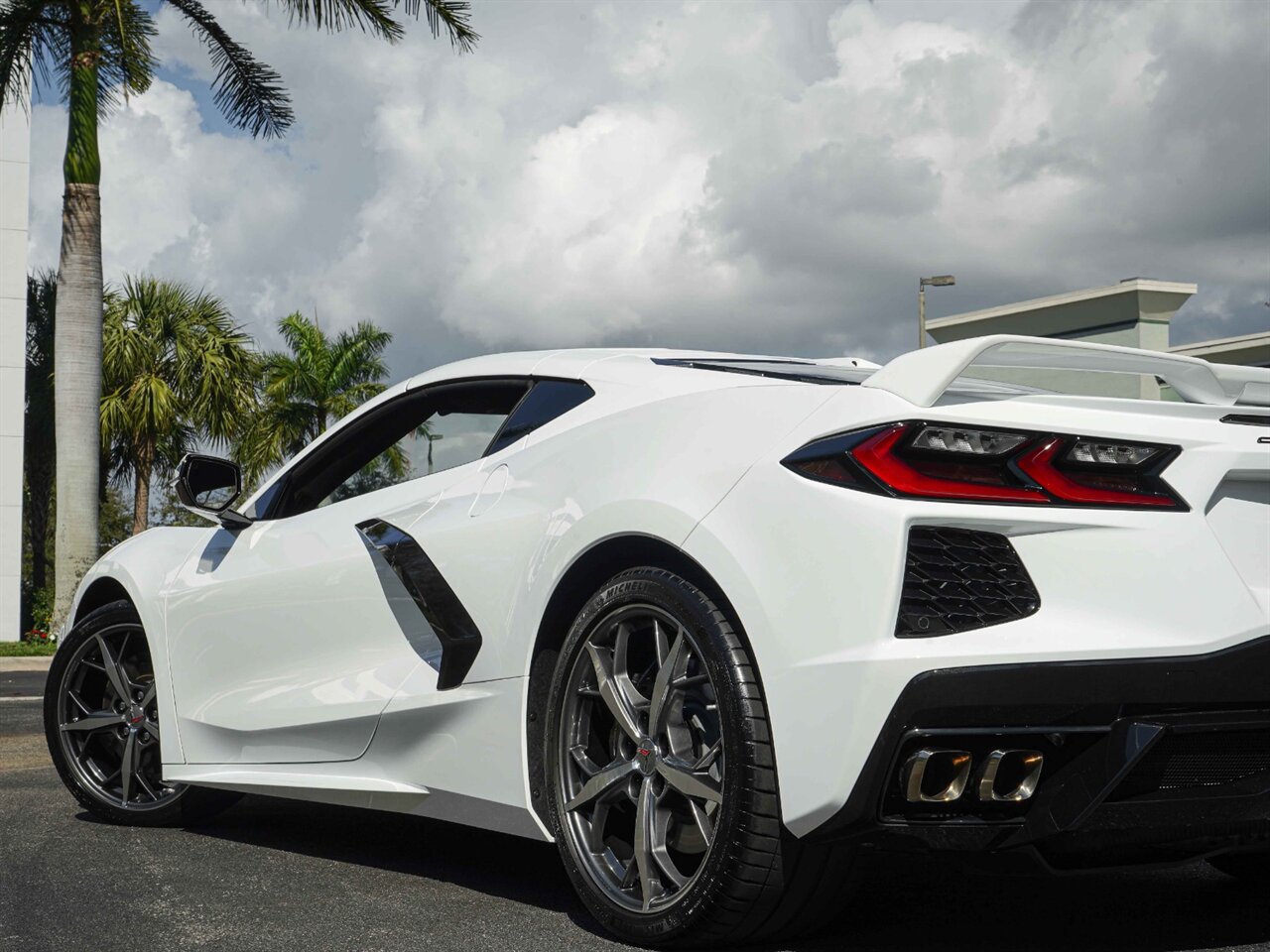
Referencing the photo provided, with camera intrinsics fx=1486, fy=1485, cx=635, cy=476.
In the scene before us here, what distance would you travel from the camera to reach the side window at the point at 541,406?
3.86 meters

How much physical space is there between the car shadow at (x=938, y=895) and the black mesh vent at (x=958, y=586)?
1.60ft

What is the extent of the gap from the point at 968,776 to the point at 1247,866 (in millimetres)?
1656

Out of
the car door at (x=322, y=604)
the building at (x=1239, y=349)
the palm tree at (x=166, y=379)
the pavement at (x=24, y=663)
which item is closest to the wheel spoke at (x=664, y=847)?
the car door at (x=322, y=604)

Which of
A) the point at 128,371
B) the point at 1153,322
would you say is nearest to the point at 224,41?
the point at 128,371

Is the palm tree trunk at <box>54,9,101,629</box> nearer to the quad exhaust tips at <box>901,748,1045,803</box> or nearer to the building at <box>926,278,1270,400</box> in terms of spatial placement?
the building at <box>926,278,1270,400</box>

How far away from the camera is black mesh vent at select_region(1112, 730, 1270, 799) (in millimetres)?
2764

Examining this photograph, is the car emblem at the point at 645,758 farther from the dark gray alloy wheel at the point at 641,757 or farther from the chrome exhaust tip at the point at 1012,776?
the chrome exhaust tip at the point at 1012,776

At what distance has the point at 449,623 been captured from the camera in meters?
3.79

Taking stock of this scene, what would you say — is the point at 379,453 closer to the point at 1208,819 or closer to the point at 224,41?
the point at 1208,819

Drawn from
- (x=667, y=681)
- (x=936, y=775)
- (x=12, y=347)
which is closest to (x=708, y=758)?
(x=667, y=681)

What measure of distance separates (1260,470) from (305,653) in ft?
8.78

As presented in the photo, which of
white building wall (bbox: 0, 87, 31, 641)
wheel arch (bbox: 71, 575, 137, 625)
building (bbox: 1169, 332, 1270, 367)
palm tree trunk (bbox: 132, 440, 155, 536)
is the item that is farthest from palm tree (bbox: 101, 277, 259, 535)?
wheel arch (bbox: 71, 575, 137, 625)

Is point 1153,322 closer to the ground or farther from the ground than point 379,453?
farther from the ground

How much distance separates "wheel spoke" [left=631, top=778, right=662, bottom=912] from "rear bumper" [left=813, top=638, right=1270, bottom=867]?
53cm
